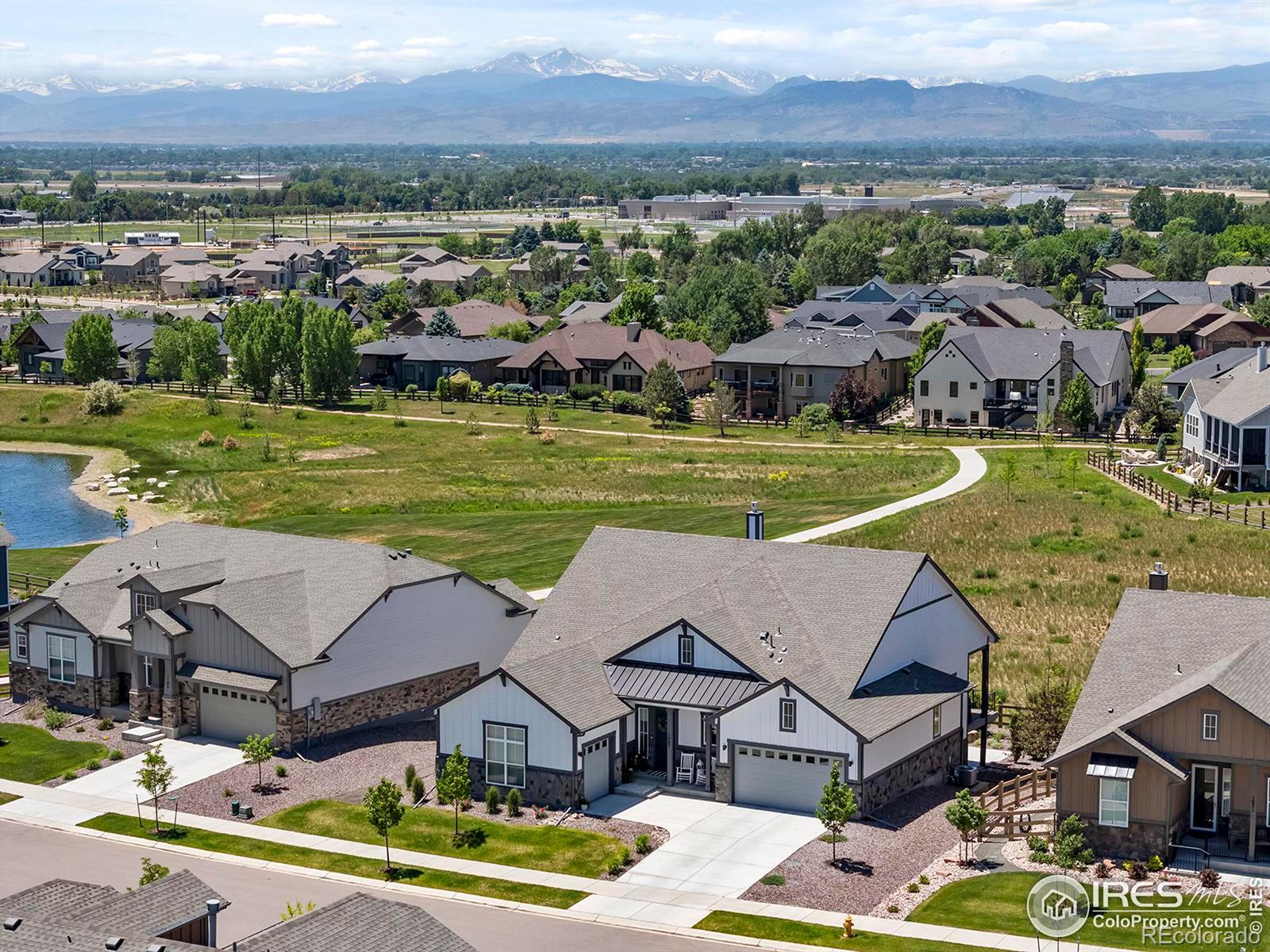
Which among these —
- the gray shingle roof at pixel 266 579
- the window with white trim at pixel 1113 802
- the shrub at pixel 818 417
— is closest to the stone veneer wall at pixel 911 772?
the window with white trim at pixel 1113 802

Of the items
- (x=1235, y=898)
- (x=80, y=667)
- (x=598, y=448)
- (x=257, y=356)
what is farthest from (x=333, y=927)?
(x=257, y=356)

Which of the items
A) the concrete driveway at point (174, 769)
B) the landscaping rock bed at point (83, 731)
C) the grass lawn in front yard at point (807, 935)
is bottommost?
the landscaping rock bed at point (83, 731)

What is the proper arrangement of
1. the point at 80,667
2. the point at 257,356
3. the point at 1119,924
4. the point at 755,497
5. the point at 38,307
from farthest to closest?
the point at 38,307, the point at 257,356, the point at 755,497, the point at 80,667, the point at 1119,924

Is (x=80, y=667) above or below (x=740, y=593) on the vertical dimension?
below

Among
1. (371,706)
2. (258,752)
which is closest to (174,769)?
(258,752)

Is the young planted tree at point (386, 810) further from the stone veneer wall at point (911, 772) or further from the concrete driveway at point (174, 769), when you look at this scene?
the stone veneer wall at point (911, 772)

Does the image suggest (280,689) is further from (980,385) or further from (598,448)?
(980,385)

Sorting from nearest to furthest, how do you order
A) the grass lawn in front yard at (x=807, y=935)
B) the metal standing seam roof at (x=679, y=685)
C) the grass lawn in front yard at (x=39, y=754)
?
the grass lawn in front yard at (x=807, y=935) < the metal standing seam roof at (x=679, y=685) < the grass lawn in front yard at (x=39, y=754)
